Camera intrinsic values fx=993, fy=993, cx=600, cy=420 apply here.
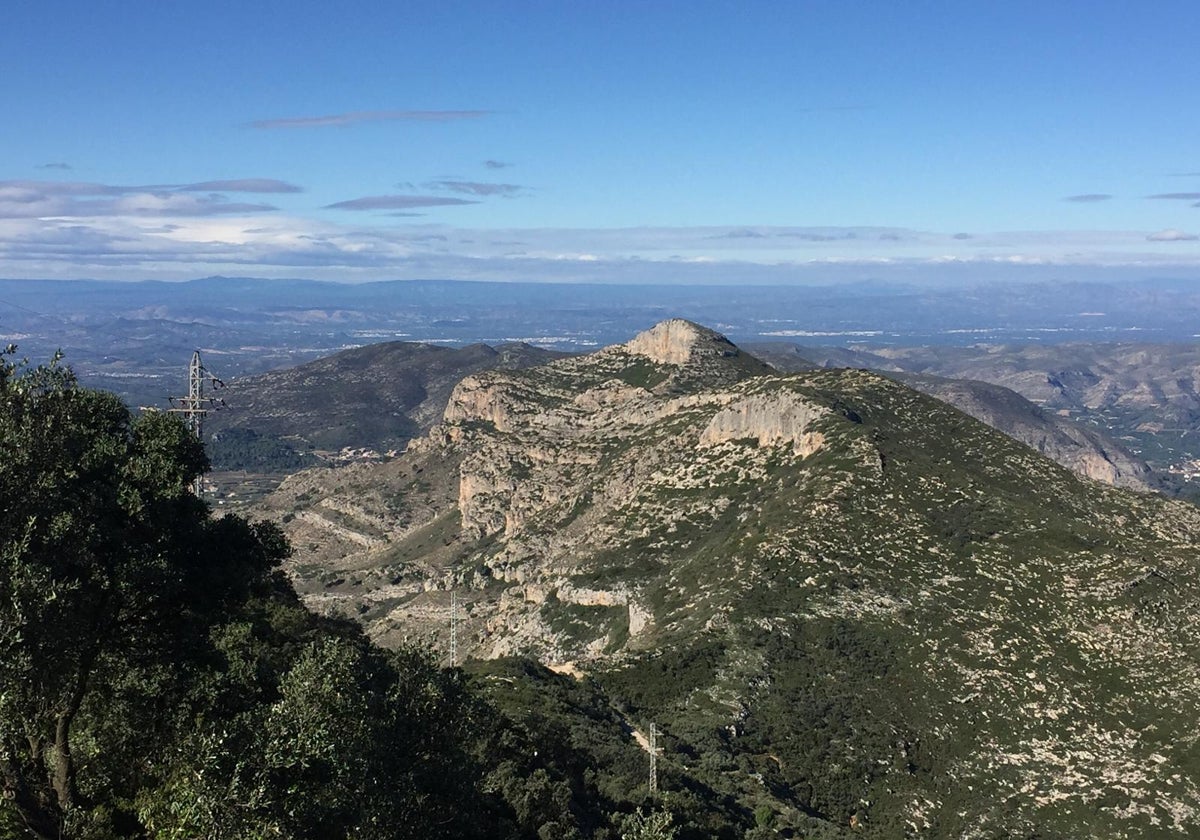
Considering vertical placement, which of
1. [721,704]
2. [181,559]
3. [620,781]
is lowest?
[721,704]

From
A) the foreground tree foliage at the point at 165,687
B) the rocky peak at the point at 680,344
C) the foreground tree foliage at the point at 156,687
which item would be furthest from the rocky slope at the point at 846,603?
the foreground tree foliage at the point at 156,687

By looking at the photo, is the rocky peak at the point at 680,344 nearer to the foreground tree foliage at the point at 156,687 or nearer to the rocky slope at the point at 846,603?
the rocky slope at the point at 846,603

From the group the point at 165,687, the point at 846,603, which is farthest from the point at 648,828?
the point at 846,603

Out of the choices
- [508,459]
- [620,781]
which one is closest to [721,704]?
[620,781]

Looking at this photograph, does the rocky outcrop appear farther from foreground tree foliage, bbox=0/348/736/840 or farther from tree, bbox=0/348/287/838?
tree, bbox=0/348/287/838

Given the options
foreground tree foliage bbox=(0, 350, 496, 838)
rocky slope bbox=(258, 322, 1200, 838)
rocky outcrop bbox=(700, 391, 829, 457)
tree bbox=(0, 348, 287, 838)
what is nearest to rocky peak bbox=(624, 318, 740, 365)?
rocky slope bbox=(258, 322, 1200, 838)

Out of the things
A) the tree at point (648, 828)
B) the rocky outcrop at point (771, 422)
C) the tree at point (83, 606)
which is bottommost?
the tree at point (648, 828)

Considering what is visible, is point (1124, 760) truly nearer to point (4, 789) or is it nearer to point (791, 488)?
point (791, 488)
